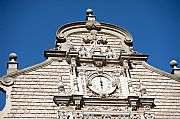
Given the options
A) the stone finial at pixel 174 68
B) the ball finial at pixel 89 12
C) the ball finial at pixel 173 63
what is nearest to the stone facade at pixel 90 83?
the stone finial at pixel 174 68

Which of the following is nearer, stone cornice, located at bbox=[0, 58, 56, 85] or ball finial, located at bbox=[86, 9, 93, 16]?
stone cornice, located at bbox=[0, 58, 56, 85]

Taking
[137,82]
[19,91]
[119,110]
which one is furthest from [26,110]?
[137,82]

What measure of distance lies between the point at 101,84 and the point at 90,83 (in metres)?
0.49

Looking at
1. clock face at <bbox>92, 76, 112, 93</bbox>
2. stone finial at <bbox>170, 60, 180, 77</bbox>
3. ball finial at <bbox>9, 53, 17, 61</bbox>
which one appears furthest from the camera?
stone finial at <bbox>170, 60, 180, 77</bbox>

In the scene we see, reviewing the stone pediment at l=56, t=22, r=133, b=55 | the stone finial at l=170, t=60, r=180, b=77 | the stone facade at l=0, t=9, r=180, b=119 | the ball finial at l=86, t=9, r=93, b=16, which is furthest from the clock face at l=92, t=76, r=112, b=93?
the ball finial at l=86, t=9, r=93, b=16

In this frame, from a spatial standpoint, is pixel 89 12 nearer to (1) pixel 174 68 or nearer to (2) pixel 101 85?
(2) pixel 101 85

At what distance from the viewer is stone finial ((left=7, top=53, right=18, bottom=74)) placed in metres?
21.0

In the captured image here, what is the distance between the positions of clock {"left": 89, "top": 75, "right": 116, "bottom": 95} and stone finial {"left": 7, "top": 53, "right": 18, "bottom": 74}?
327 cm

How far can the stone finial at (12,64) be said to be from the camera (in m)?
21.0

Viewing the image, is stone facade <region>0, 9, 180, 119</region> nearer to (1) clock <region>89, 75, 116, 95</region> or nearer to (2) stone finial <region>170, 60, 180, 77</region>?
(1) clock <region>89, 75, 116, 95</region>

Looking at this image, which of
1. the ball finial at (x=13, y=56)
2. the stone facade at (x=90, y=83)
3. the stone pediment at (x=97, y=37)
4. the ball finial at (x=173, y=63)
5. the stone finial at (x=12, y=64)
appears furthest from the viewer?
the stone pediment at (x=97, y=37)

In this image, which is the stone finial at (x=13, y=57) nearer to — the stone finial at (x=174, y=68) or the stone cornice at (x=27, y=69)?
the stone cornice at (x=27, y=69)

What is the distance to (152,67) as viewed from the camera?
22.2 meters

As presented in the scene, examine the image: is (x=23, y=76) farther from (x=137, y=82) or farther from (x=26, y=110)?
(x=137, y=82)
